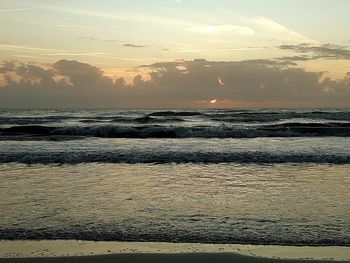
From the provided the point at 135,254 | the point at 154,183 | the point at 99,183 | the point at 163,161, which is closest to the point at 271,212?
the point at 135,254

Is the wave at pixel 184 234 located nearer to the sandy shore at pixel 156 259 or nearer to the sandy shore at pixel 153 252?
the sandy shore at pixel 153 252

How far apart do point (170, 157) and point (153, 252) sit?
9469 millimetres

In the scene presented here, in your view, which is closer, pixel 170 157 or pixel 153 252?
pixel 153 252

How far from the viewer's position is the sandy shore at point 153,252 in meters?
4.89

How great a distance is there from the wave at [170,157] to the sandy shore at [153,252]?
26.8ft

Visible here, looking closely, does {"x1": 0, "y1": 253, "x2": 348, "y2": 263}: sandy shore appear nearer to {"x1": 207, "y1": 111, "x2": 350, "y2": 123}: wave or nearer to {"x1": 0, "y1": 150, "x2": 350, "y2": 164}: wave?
{"x1": 0, "y1": 150, "x2": 350, "y2": 164}: wave

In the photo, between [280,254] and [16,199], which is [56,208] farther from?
[280,254]

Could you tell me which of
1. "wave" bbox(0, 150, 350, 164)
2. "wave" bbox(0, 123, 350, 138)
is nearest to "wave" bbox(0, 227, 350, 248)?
"wave" bbox(0, 150, 350, 164)

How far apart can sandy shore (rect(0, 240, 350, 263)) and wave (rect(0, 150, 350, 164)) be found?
8.16 meters

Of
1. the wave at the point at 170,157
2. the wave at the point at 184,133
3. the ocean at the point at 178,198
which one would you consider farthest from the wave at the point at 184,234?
the wave at the point at 184,133

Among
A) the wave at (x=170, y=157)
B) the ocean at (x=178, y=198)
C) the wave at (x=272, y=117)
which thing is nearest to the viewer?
the ocean at (x=178, y=198)

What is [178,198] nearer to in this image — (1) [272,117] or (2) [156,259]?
(2) [156,259]

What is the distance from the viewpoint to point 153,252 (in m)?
5.16

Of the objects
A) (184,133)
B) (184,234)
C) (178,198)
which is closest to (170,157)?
(178,198)
